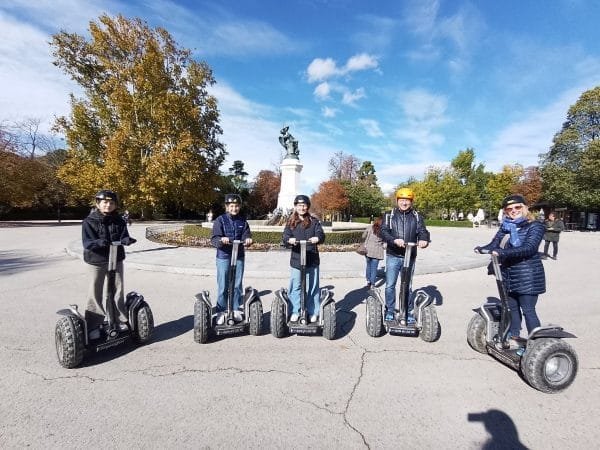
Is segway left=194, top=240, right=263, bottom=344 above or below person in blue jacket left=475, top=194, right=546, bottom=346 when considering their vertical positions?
below

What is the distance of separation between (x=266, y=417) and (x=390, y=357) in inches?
69.6

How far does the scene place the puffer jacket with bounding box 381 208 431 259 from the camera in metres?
4.12

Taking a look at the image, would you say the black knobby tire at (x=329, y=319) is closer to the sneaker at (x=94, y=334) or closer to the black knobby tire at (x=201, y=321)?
the black knobby tire at (x=201, y=321)

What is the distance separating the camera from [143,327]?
3857 millimetres

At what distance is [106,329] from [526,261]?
4.76 metres

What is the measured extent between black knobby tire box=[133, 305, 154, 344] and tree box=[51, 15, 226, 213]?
967 inches

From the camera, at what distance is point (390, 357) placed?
12.1 ft

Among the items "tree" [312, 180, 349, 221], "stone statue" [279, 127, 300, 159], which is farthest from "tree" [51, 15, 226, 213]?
"tree" [312, 180, 349, 221]

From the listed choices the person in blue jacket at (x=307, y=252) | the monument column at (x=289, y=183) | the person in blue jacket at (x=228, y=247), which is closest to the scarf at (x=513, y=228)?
the person in blue jacket at (x=307, y=252)

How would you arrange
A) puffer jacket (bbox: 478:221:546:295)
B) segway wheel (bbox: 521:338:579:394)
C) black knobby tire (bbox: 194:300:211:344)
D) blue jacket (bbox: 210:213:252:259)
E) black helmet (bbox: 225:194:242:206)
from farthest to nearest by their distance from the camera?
black helmet (bbox: 225:194:242:206) < blue jacket (bbox: 210:213:252:259) < black knobby tire (bbox: 194:300:211:344) < puffer jacket (bbox: 478:221:546:295) < segway wheel (bbox: 521:338:579:394)

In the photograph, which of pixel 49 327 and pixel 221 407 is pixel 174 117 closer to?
pixel 49 327

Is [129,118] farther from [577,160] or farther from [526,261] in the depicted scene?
[577,160]

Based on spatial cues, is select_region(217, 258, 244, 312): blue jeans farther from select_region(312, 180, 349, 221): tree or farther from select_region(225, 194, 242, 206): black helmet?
select_region(312, 180, 349, 221): tree

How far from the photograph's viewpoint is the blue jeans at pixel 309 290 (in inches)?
→ 168
